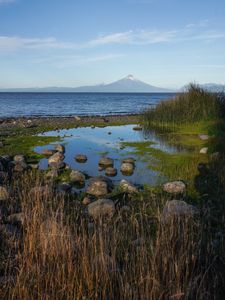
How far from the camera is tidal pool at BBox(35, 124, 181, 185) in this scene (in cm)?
1405

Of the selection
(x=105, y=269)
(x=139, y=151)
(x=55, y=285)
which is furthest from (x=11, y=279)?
(x=139, y=151)

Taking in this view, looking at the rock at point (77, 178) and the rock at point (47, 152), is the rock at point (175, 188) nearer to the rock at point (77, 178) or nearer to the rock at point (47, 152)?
the rock at point (77, 178)

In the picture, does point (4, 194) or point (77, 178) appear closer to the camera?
point (4, 194)

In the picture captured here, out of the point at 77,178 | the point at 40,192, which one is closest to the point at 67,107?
the point at 77,178

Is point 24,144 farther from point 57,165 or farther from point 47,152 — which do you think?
point 57,165

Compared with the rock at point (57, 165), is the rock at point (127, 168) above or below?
below

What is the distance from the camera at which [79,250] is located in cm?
541

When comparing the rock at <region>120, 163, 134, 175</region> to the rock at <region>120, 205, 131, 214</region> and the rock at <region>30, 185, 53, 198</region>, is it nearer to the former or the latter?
the rock at <region>120, 205, 131, 214</region>

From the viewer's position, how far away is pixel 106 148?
781 inches

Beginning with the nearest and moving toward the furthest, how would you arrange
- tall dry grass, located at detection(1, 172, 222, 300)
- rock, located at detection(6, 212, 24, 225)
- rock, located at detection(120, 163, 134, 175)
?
tall dry grass, located at detection(1, 172, 222, 300) < rock, located at detection(6, 212, 24, 225) < rock, located at detection(120, 163, 134, 175)

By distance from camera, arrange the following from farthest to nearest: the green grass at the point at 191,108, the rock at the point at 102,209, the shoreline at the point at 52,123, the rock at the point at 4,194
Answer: the shoreline at the point at 52,123 → the green grass at the point at 191,108 → the rock at the point at 4,194 → the rock at the point at 102,209

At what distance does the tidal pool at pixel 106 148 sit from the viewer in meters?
14.0

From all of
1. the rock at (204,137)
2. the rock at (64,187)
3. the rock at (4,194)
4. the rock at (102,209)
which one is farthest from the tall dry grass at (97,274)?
the rock at (204,137)

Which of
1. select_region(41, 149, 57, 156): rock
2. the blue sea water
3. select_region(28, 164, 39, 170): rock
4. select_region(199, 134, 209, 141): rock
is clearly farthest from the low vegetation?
the blue sea water
